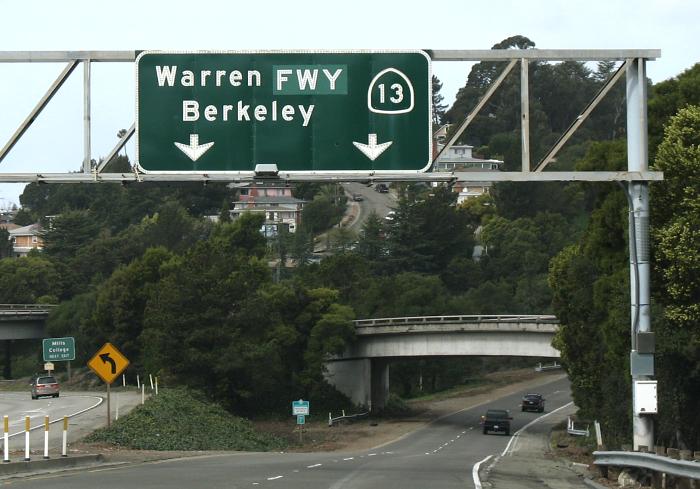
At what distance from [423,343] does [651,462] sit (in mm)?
62541

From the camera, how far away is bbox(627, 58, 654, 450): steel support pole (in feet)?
75.9

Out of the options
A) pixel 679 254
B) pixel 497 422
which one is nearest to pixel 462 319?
pixel 497 422

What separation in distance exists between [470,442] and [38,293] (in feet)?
256

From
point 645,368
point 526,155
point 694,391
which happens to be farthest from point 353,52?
point 694,391

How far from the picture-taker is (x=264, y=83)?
73.1 ft

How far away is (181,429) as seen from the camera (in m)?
46.9

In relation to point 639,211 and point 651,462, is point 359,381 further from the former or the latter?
point 651,462

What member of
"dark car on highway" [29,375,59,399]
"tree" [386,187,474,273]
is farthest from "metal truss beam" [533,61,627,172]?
"tree" [386,187,474,273]

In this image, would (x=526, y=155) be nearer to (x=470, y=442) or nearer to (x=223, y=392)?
(x=470, y=442)

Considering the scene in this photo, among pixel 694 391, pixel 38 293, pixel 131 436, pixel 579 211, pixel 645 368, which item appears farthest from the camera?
pixel 579 211

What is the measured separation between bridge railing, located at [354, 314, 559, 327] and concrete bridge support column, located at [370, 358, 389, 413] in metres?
3.01

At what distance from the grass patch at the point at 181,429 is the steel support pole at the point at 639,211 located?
64.4 feet

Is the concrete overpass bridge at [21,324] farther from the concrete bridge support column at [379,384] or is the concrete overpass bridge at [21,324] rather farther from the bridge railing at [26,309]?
the concrete bridge support column at [379,384]

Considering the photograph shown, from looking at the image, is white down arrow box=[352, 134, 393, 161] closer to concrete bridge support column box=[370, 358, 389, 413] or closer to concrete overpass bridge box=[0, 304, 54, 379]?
concrete bridge support column box=[370, 358, 389, 413]
